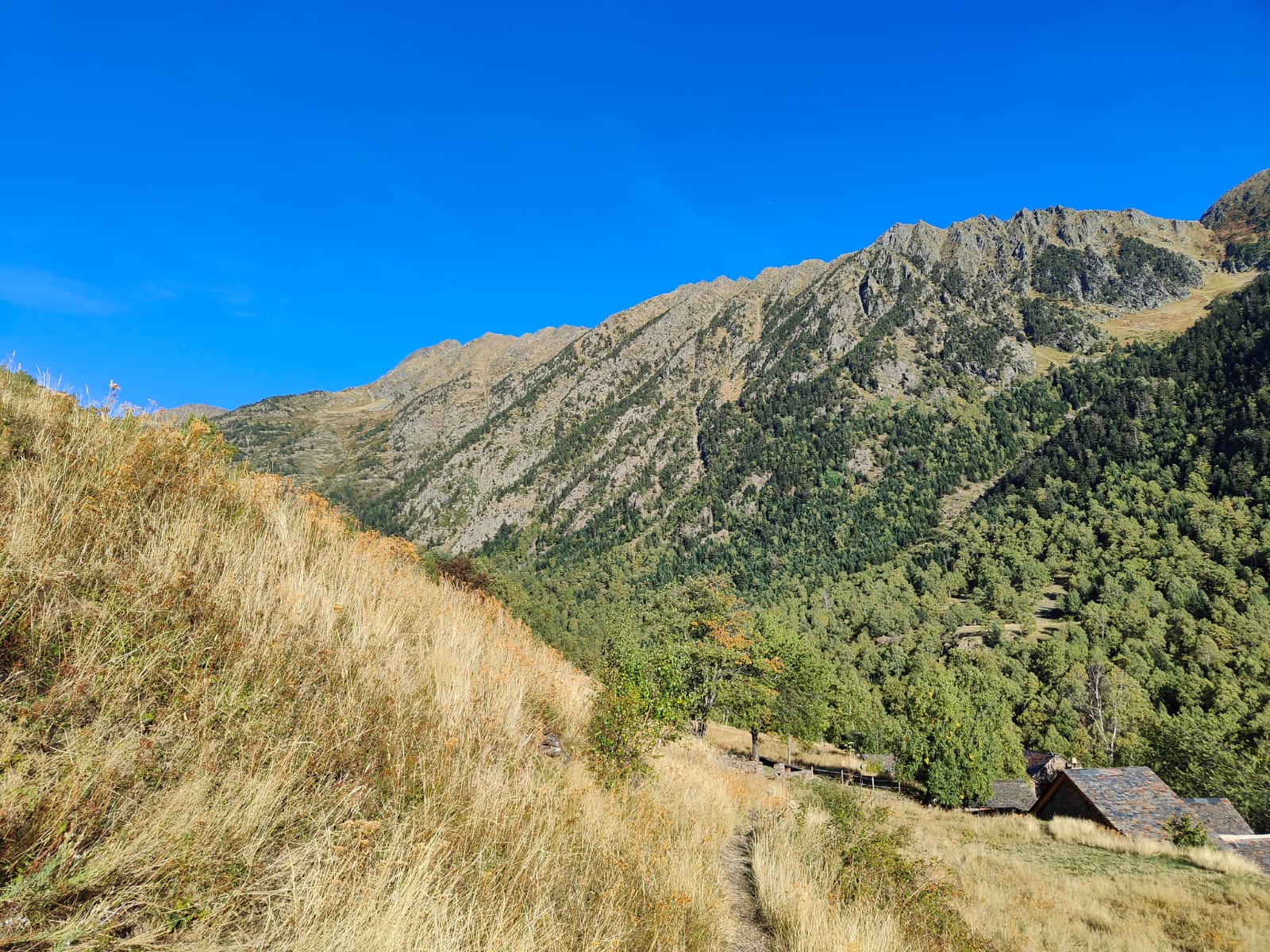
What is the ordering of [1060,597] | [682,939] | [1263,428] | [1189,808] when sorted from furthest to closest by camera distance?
[1263,428] < [1060,597] < [1189,808] < [682,939]

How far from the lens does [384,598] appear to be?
17.8 ft

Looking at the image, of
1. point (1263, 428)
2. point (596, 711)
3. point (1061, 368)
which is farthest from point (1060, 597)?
point (596, 711)

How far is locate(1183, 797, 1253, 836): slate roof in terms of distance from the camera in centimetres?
3006

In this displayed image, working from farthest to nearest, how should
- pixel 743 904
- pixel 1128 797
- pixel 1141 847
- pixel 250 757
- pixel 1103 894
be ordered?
1. pixel 1128 797
2. pixel 1141 847
3. pixel 1103 894
4. pixel 743 904
5. pixel 250 757

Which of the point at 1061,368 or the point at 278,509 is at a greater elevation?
the point at 1061,368

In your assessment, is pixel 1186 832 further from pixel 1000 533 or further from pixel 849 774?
pixel 1000 533

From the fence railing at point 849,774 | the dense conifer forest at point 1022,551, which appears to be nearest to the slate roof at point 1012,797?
the fence railing at point 849,774

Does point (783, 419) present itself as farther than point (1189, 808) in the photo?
Yes

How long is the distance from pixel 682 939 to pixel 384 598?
3796mm

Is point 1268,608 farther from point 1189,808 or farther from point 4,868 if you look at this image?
point 4,868

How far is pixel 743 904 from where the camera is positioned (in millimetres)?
5805

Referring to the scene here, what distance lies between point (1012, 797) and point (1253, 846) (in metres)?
18.7

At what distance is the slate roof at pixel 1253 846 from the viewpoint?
23934 millimetres

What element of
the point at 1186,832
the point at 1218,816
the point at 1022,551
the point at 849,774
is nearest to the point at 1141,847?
the point at 1186,832
